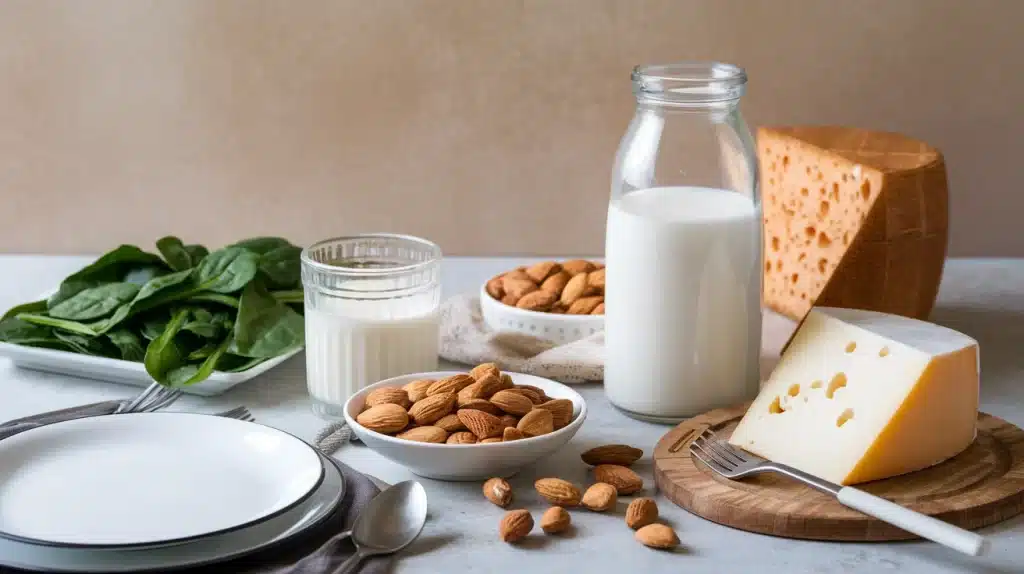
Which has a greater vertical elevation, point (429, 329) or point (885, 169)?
point (885, 169)

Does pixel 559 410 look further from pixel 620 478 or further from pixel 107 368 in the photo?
pixel 107 368

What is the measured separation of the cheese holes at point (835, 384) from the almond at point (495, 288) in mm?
543

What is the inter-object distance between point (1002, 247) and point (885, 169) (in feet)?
3.44

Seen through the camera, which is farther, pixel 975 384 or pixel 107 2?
pixel 107 2

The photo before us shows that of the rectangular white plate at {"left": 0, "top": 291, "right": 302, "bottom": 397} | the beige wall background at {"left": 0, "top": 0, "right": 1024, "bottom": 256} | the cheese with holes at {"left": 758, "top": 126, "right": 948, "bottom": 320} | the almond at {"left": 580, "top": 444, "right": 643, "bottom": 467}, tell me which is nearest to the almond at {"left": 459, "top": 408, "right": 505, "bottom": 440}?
the almond at {"left": 580, "top": 444, "right": 643, "bottom": 467}

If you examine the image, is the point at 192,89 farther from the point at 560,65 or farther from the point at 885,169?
the point at 885,169

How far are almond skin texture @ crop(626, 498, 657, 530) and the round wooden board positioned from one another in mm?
43

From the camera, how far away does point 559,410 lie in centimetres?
115

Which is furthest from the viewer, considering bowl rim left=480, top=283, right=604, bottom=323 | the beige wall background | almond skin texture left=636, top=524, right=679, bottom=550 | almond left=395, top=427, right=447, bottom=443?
the beige wall background

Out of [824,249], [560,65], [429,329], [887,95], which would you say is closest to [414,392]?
[429,329]

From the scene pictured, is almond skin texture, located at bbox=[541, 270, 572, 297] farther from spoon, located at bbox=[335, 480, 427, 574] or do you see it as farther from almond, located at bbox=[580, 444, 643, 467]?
spoon, located at bbox=[335, 480, 427, 574]

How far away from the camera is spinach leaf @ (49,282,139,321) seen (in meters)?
1.45

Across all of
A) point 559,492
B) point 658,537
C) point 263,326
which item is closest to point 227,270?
point 263,326

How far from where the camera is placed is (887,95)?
7.76ft
